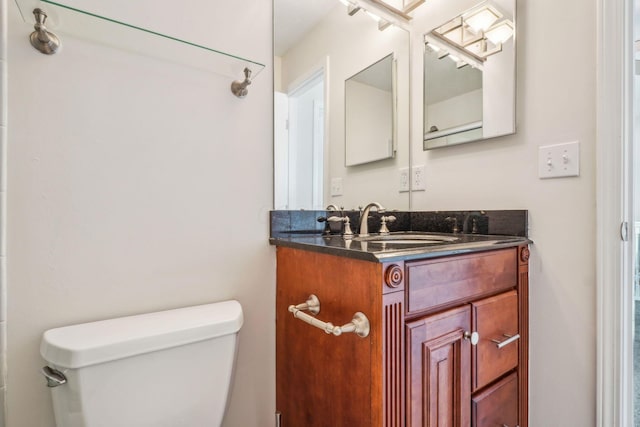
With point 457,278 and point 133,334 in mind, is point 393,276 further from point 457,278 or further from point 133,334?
point 133,334

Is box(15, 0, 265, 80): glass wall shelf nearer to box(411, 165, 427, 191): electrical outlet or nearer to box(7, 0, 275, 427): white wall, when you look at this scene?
box(7, 0, 275, 427): white wall

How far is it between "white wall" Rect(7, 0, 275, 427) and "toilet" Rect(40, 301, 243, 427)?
90mm

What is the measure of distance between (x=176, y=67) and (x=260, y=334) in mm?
866

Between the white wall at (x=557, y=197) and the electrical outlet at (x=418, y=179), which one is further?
the electrical outlet at (x=418, y=179)

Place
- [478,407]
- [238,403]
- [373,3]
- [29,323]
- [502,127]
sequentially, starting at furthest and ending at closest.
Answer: [373,3] → [502,127] → [238,403] → [478,407] → [29,323]

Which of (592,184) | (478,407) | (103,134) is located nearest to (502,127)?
(592,184)

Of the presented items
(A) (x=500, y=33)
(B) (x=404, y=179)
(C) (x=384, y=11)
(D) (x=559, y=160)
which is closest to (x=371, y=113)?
(B) (x=404, y=179)

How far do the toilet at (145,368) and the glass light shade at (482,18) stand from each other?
1.40m

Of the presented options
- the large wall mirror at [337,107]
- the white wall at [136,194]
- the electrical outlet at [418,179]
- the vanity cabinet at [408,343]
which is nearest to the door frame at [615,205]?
the vanity cabinet at [408,343]

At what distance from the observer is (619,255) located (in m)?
0.91

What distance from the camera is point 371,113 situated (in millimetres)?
1531

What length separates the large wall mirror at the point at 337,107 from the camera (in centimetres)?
114

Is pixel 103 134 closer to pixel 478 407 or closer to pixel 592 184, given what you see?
pixel 478 407

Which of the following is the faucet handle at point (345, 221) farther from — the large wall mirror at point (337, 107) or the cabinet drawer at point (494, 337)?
the cabinet drawer at point (494, 337)
